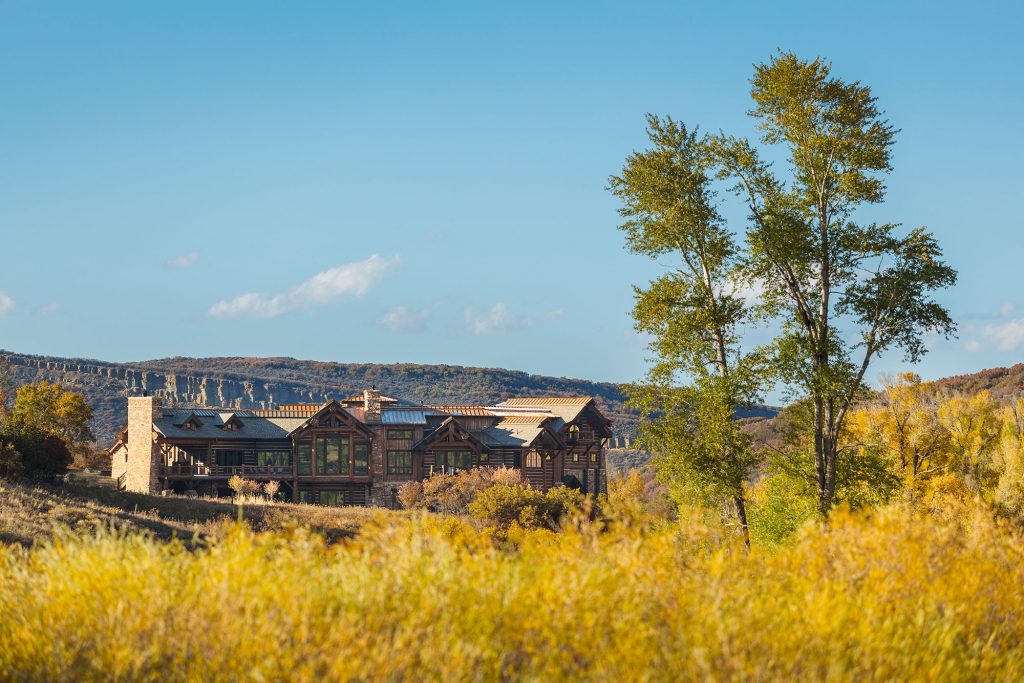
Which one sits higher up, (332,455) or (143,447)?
(143,447)

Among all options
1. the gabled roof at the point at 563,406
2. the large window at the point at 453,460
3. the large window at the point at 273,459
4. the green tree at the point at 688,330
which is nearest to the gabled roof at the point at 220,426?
the large window at the point at 273,459

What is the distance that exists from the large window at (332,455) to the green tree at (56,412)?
1602 cm

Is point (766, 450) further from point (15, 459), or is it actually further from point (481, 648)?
point (15, 459)

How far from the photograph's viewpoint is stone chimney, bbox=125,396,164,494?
6244 centimetres

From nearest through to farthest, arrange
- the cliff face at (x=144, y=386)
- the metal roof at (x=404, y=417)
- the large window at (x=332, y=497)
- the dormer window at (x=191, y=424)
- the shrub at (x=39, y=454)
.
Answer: the shrub at (x=39, y=454) → the dormer window at (x=191, y=424) → the large window at (x=332, y=497) → the metal roof at (x=404, y=417) → the cliff face at (x=144, y=386)

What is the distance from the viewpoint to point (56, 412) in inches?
2783

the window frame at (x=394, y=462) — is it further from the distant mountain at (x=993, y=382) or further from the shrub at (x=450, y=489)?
the distant mountain at (x=993, y=382)

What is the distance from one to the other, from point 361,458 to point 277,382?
309 ft

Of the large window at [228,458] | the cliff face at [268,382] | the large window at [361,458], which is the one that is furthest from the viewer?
the cliff face at [268,382]

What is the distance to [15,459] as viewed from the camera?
43.3m

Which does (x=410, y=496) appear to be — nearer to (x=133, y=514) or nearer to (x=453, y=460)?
(x=453, y=460)

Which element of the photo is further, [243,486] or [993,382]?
[993,382]

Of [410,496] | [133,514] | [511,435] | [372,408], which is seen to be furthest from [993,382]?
[133,514]

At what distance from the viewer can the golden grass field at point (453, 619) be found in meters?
11.3
